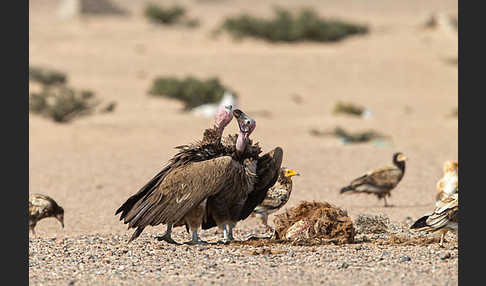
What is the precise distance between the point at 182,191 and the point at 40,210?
10.8 feet

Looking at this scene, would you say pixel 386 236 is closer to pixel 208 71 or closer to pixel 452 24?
pixel 208 71

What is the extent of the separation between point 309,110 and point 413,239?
19346mm

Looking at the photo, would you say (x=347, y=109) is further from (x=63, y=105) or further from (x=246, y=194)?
(x=246, y=194)

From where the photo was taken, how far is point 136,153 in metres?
19.8

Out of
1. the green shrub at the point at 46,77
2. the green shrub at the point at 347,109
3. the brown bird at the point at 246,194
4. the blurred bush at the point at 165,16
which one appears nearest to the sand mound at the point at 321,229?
the brown bird at the point at 246,194

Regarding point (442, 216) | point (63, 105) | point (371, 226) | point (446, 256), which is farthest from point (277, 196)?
point (63, 105)

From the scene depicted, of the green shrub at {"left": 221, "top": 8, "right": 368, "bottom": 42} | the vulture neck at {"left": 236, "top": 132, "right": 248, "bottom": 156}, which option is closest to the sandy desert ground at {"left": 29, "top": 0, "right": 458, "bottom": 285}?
the green shrub at {"left": 221, "top": 8, "right": 368, "bottom": 42}

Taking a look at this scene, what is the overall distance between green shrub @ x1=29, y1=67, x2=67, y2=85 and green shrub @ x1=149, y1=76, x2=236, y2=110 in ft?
11.1

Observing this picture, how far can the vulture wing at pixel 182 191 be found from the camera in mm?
8547

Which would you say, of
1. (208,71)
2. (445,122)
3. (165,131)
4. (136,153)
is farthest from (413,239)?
(208,71)

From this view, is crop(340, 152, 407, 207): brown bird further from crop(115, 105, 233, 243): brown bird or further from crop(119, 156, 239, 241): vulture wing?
crop(119, 156, 239, 241): vulture wing

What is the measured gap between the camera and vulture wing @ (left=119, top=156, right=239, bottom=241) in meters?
8.55

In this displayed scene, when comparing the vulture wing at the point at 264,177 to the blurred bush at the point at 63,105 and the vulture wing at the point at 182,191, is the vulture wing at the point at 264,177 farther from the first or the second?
the blurred bush at the point at 63,105

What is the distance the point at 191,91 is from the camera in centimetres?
2784
